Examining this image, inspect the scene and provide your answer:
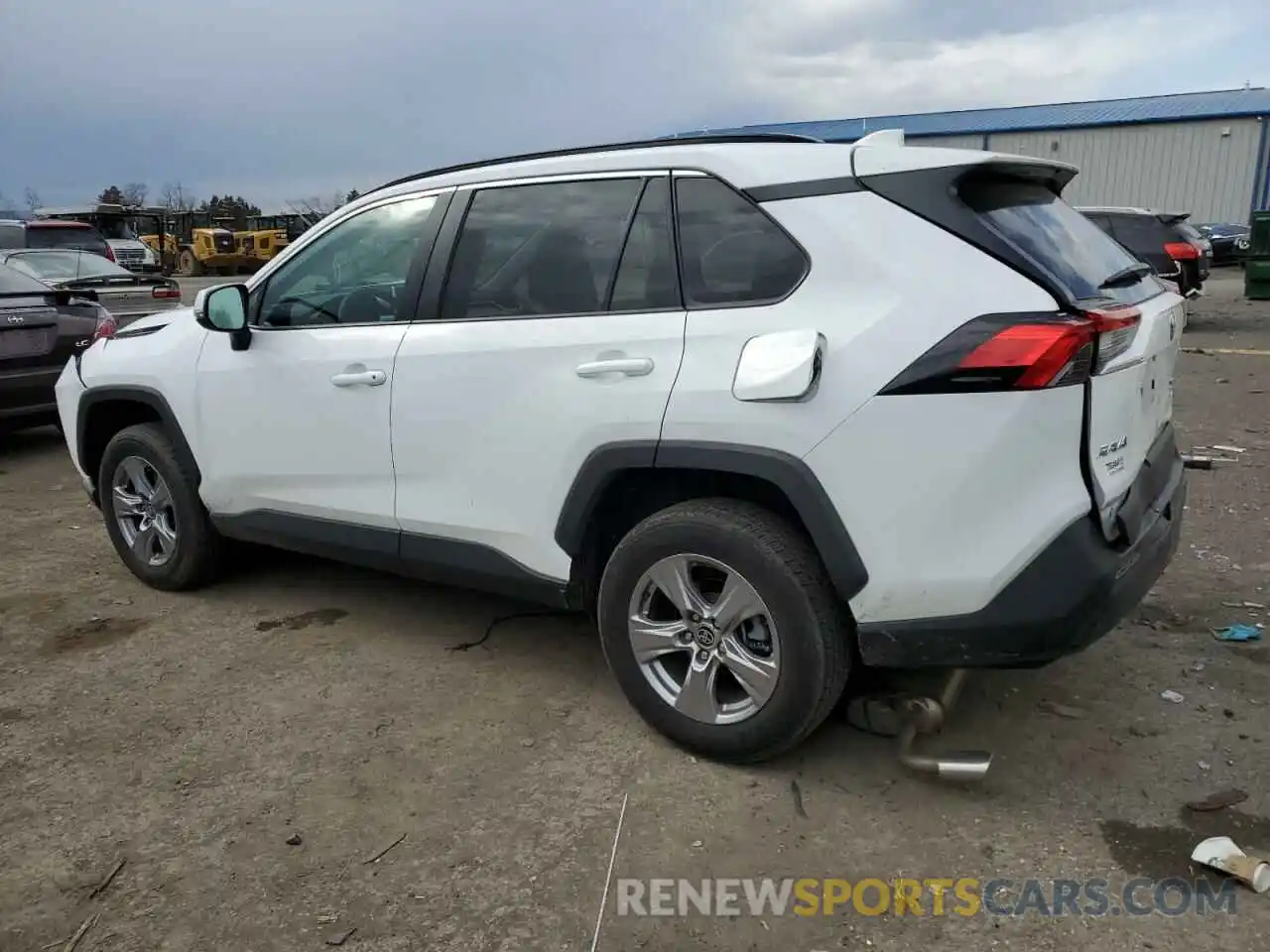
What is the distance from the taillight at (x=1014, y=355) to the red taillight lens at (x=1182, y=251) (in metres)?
12.1

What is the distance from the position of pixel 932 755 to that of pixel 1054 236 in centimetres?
158

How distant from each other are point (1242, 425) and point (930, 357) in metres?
6.43

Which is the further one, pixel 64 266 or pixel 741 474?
pixel 64 266

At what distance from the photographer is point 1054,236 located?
2.89m

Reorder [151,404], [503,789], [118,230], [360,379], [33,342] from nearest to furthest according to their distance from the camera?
1. [503,789]
2. [360,379]
3. [151,404]
4. [33,342]
5. [118,230]

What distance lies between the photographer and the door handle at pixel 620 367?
3.04m

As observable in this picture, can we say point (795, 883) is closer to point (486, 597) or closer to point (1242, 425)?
point (486, 597)

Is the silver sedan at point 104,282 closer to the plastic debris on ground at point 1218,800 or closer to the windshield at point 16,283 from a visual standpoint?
the windshield at point 16,283

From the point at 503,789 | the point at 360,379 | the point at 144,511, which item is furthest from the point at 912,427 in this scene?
the point at 144,511

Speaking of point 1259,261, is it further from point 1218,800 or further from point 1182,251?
point 1218,800

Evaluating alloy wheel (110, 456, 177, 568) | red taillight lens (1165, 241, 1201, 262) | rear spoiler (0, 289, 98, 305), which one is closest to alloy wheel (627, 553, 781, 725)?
alloy wheel (110, 456, 177, 568)

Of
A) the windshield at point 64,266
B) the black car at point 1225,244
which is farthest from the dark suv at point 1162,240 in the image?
the black car at point 1225,244

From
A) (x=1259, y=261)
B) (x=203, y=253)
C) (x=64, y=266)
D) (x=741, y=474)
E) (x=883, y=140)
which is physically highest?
(x=203, y=253)

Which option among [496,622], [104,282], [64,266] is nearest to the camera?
[496,622]
